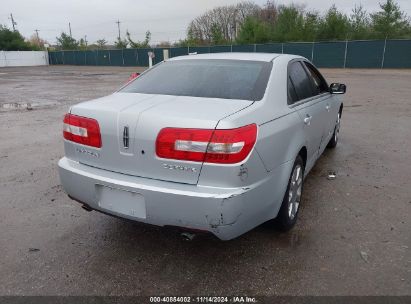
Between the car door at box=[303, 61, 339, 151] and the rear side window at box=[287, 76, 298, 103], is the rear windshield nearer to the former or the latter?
the rear side window at box=[287, 76, 298, 103]

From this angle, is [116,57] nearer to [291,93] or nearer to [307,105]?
[307,105]

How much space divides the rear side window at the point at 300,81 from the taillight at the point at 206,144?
1338 mm

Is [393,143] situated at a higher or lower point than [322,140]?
lower

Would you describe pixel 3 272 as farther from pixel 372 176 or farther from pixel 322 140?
pixel 372 176

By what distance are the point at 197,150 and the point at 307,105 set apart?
169 centimetres

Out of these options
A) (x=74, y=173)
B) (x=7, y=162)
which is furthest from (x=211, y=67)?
(x=7, y=162)

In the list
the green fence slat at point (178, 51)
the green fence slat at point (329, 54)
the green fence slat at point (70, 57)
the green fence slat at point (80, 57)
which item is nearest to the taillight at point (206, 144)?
the green fence slat at point (329, 54)

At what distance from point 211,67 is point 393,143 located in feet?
14.1

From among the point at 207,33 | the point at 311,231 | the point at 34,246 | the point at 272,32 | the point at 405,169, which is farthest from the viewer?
the point at 207,33

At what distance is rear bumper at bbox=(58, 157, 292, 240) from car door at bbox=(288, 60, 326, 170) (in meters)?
0.98

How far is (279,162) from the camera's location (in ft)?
9.05

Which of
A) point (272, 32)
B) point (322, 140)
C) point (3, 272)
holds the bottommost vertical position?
point (3, 272)

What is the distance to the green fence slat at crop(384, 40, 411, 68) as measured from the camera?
26453 mm

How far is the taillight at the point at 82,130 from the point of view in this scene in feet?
8.78
